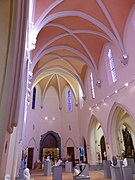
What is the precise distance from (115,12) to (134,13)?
1.13 m

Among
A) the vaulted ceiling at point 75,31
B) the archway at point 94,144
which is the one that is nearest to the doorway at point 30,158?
the archway at point 94,144

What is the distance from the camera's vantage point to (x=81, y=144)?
1753 centimetres

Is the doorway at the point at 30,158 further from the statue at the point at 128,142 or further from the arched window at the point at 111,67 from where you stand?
the arched window at the point at 111,67

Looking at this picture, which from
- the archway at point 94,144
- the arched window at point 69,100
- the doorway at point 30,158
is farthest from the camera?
the arched window at point 69,100

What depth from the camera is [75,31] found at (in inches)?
465

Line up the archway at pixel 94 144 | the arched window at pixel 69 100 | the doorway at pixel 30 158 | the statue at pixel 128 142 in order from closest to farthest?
the archway at pixel 94 144 < the statue at pixel 128 142 < the doorway at pixel 30 158 < the arched window at pixel 69 100

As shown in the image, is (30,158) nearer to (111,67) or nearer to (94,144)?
(94,144)

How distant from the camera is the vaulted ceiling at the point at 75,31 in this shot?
30.4ft

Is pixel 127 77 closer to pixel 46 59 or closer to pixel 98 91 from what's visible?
pixel 98 91

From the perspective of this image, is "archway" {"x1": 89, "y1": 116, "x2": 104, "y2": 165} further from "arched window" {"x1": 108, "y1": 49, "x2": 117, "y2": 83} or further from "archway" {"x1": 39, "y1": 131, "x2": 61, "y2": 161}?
"archway" {"x1": 39, "y1": 131, "x2": 61, "y2": 161}

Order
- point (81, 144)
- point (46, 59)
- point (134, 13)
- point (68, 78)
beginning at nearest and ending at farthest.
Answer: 1. point (134, 13)
2. point (46, 59)
3. point (81, 144)
4. point (68, 78)

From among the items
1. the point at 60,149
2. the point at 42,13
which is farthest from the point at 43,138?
the point at 42,13

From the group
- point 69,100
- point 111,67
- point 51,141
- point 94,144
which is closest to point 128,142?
point 94,144

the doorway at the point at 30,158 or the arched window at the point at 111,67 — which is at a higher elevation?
the arched window at the point at 111,67
